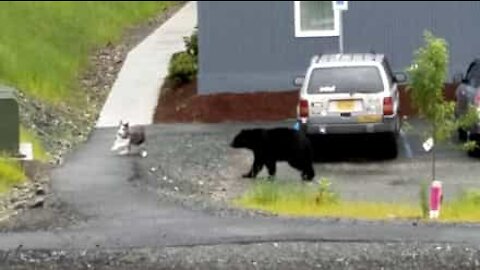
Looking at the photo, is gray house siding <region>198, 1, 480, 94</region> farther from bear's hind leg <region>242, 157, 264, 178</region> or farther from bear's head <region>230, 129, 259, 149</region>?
bear's hind leg <region>242, 157, 264, 178</region>


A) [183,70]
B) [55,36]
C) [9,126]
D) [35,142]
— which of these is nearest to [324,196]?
[9,126]

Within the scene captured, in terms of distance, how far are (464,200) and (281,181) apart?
3.64m

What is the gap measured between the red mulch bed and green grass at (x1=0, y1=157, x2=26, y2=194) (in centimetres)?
817

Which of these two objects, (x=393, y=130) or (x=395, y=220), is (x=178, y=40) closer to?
(x=393, y=130)

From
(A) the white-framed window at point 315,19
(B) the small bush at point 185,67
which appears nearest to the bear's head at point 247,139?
(A) the white-framed window at point 315,19

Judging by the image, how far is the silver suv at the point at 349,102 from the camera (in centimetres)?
2194

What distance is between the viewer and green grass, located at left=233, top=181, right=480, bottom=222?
50.8ft

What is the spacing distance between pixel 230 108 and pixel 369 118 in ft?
21.2

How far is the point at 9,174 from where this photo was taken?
18797 millimetres

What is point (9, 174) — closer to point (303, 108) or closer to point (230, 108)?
point (303, 108)

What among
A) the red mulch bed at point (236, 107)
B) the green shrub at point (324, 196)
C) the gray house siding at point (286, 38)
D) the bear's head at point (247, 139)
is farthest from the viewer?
the gray house siding at point (286, 38)

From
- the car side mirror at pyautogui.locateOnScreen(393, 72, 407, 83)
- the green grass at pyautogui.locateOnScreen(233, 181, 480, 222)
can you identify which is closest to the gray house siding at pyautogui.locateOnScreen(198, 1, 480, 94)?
the car side mirror at pyautogui.locateOnScreen(393, 72, 407, 83)

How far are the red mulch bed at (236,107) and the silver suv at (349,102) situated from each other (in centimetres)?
504

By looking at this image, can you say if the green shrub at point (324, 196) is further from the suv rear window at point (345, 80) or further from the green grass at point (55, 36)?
the green grass at point (55, 36)
